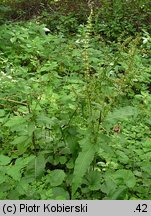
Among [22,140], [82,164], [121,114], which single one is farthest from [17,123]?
[121,114]

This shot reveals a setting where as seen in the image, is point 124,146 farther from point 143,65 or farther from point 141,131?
point 143,65

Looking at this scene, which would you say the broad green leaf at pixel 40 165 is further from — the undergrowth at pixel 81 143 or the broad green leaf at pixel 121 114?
the broad green leaf at pixel 121 114

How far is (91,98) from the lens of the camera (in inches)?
117

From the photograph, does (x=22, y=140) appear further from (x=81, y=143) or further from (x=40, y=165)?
(x=81, y=143)

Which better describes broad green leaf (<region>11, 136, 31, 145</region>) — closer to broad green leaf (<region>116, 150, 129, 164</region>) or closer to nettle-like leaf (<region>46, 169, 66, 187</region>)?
nettle-like leaf (<region>46, 169, 66, 187</region>)

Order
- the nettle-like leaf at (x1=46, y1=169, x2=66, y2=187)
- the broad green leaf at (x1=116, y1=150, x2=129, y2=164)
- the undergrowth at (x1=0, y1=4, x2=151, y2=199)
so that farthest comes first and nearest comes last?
the broad green leaf at (x1=116, y1=150, x2=129, y2=164)
the nettle-like leaf at (x1=46, y1=169, x2=66, y2=187)
the undergrowth at (x1=0, y1=4, x2=151, y2=199)

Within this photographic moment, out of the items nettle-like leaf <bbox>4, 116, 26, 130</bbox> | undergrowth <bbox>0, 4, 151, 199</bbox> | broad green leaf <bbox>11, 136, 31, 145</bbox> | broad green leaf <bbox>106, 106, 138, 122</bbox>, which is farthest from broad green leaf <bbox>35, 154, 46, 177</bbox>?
broad green leaf <bbox>106, 106, 138, 122</bbox>

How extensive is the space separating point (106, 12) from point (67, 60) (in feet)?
9.36

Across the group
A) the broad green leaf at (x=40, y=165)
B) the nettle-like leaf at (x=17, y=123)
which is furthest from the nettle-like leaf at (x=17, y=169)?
the nettle-like leaf at (x=17, y=123)

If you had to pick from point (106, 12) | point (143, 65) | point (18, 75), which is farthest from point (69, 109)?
point (106, 12)

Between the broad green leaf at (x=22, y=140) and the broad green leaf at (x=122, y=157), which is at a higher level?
the broad green leaf at (x=22, y=140)

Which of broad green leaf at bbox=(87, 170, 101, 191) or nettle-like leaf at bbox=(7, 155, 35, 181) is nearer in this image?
nettle-like leaf at bbox=(7, 155, 35, 181)

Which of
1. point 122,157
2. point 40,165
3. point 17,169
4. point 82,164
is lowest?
point 122,157

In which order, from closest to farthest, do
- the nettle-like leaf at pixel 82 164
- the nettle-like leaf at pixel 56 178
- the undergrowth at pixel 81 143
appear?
the nettle-like leaf at pixel 82 164 → the undergrowth at pixel 81 143 → the nettle-like leaf at pixel 56 178
